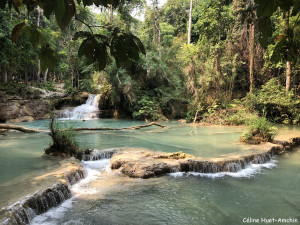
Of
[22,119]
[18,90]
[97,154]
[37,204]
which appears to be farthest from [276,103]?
[18,90]

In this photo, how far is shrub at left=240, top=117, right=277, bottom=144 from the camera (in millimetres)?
8438

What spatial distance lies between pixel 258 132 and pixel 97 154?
5.81 metres

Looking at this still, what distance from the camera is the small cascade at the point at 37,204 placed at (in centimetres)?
349

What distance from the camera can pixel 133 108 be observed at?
18.4 m

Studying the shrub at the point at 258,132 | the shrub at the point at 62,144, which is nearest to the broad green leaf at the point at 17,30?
the shrub at the point at 62,144

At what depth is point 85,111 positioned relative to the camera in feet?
61.8

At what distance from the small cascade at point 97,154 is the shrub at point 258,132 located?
489 centimetres

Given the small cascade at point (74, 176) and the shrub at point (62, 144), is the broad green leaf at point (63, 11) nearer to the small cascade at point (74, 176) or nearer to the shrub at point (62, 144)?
the small cascade at point (74, 176)

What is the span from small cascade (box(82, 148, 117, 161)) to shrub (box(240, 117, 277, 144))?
16.0ft

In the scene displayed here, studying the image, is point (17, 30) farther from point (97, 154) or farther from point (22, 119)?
point (22, 119)

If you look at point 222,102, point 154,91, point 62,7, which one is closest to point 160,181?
point 62,7

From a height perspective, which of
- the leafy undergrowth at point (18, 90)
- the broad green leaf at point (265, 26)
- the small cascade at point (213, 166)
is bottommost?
the small cascade at point (213, 166)

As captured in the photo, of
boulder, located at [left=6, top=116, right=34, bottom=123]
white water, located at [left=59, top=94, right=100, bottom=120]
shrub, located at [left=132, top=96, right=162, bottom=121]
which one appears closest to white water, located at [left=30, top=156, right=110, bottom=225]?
shrub, located at [left=132, top=96, right=162, bottom=121]

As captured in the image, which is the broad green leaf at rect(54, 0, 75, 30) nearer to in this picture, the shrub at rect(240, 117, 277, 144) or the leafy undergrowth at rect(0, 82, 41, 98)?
the shrub at rect(240, 117, 277, 144)
